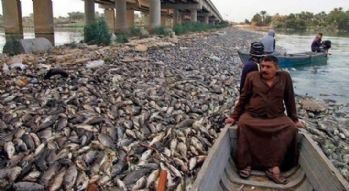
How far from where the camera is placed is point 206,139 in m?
6.67

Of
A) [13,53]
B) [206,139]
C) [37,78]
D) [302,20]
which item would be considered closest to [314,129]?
[206,139]

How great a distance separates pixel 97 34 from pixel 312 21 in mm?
111801

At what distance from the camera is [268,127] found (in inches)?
192

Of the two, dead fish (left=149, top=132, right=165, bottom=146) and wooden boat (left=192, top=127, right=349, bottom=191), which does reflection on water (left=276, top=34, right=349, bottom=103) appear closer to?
dead fish (left=149, top=132, right=165, bottom=146)

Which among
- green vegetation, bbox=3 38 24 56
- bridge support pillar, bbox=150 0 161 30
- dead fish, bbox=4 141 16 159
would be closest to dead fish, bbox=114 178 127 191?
dead fish, bbox=4 141 16 159

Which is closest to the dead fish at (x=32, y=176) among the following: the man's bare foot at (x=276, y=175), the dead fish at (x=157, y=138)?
the dead fish at (x=157, y=138)

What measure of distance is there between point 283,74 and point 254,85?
419 mm

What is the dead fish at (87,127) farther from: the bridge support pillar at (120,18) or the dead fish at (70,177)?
the bridge support pillar at (120,18)

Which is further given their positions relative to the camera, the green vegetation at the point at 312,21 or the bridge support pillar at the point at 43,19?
the green vegetation at the point at 312,21

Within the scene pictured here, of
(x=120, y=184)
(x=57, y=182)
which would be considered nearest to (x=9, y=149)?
(x=57, y=182)

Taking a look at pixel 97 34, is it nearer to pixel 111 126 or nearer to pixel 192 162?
pixel 111 126

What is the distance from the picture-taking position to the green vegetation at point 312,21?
10488cm

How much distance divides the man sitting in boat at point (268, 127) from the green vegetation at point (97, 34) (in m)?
16.7

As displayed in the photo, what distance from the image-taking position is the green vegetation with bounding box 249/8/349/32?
10488 centimetres
